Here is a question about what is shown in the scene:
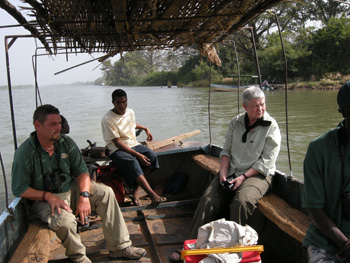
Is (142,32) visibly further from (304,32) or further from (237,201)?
(304,32)

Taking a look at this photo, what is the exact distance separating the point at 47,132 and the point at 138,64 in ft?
266

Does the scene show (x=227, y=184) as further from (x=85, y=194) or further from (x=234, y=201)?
(x=85, y=194)

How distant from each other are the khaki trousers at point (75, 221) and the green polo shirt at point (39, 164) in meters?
0.14

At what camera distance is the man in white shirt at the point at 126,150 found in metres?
3.94

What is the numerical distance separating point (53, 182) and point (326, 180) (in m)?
2.01

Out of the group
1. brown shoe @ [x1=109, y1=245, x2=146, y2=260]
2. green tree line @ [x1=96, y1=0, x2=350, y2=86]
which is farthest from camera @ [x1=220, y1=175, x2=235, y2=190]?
green tree line @ [x1=96, y1=0, x2=350, y2=86]

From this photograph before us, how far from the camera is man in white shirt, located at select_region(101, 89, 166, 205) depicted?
3943 mm

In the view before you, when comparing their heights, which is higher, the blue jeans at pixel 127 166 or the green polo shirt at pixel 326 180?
the green polo shirt at pixel 326 180

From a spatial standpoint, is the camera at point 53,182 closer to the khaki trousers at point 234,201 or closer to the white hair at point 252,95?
the khaki trousers at point 234,201

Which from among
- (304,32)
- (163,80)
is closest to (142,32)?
(304,32)

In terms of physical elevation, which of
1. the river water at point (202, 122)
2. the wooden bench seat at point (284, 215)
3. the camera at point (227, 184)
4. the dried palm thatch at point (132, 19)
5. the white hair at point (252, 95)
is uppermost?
the dried palm thatch at point (132, 19)

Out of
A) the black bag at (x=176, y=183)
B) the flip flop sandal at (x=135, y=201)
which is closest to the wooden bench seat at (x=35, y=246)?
the flip flop sandal at (x=135, y=201)

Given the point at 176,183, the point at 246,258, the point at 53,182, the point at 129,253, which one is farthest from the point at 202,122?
the point at 246,258

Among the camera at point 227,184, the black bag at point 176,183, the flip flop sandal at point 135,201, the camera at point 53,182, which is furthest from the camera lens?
the black bag at point 176,183
